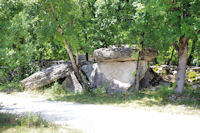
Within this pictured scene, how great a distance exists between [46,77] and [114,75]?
483 cm

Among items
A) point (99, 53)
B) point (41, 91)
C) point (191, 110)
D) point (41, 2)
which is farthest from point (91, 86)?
point (191, 110)

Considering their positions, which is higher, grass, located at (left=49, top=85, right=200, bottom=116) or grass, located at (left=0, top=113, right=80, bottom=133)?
A: grass, located at (left=0, top=113, right=80, bottom=133)

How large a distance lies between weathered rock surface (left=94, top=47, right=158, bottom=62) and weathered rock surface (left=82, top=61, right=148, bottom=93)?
1.76 ft

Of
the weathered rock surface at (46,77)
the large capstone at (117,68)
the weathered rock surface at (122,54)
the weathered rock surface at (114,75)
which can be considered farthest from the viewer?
the weathered rock surface at (46,77)

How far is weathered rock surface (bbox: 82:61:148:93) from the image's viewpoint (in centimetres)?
1317

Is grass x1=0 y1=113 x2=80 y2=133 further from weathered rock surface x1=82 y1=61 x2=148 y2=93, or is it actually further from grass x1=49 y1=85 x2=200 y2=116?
weathered rock surface x1=82 y1=61 x2=148 y2=93

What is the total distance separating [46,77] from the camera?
14.4m

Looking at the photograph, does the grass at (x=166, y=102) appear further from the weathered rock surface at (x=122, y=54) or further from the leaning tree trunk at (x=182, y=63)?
the weathered rock surface at (x=122, y=54)

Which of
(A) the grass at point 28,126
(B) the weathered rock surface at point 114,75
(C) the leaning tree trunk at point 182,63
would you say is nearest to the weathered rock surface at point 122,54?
(B) the weathered rock surface at point 114,75

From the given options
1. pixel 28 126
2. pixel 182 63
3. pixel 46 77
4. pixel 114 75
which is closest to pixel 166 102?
pixel 182 63

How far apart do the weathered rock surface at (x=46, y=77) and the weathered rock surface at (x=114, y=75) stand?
5.66 feet

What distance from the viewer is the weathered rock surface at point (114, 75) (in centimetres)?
1317

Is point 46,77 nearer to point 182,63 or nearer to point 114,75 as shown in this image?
point 114,75

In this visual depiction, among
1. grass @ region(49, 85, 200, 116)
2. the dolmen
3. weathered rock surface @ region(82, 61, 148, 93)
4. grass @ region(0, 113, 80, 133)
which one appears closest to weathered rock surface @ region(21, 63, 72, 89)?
the dolmen
